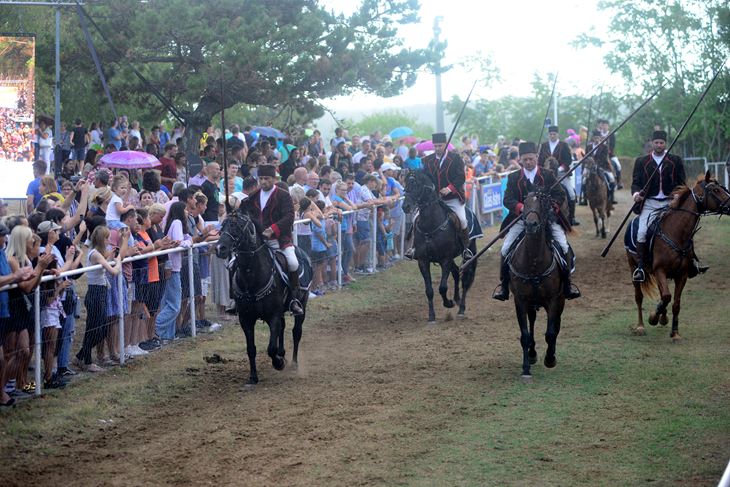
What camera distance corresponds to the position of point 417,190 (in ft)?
51.6

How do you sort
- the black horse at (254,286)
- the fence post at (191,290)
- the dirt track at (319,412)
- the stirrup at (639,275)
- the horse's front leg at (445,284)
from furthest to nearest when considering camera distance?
the horse's front leg at (445,284) < the stirrup at (639,275) < the fence post at (191,290) < the black horse at (254,286) < the dirt track at (319,412)

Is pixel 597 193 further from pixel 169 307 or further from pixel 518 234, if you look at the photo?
pixel 169 307

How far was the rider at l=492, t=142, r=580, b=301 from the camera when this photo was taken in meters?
12.3

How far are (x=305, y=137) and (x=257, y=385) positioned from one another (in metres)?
17.3

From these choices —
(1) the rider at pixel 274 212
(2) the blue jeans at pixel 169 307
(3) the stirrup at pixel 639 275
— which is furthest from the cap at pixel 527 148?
(2) the blue jeans at pixel 169 307

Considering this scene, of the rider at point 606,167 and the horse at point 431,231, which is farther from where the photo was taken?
the rider at point 606,167

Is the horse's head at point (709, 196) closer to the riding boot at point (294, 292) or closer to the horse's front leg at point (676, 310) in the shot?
the horse's front leg at point (676, 310)

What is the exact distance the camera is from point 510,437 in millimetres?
9438

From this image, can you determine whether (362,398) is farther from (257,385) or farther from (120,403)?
(120,403)

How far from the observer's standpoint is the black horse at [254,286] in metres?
11.6

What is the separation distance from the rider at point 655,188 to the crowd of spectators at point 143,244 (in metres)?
5.53

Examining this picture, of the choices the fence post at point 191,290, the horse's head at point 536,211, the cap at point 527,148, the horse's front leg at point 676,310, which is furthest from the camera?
the fence post at point 191,290

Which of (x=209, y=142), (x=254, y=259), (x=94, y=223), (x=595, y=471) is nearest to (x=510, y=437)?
(x=595, y=471)

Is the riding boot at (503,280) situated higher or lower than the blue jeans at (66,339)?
higher
